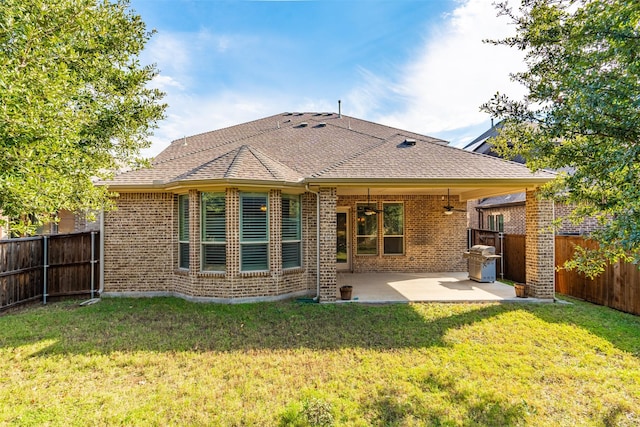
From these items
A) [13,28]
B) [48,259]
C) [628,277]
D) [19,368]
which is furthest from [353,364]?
[48,259]

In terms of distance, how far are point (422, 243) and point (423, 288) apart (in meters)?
3.18

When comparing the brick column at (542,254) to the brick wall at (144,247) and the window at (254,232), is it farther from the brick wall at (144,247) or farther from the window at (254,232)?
the window at (254,232)

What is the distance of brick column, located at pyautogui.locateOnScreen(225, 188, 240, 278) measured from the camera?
24.6 ft

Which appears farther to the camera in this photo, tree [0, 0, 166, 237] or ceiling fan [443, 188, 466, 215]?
ceiling fan [443, 188, 466, 215]

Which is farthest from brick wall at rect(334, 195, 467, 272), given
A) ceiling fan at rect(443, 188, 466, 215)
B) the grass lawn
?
the grass lawn

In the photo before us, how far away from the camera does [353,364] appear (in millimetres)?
4418

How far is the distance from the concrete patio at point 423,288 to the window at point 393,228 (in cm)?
105

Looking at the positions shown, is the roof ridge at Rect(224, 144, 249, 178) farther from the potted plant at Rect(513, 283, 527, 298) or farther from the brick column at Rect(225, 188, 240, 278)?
the potted plant at Rect(513, 283, 527, 298)

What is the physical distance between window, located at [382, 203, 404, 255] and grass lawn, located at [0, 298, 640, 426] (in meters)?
5.00

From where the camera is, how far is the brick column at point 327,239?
7695 mm

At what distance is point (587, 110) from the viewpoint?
2979mm

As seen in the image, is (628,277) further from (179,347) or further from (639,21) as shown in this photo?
(179,347)

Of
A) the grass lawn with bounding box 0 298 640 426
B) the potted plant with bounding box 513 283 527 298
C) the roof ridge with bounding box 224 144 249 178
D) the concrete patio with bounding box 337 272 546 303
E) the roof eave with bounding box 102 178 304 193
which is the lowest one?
the grass lawn with bounding box 0 298 640 426

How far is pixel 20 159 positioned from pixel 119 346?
3.24 m
